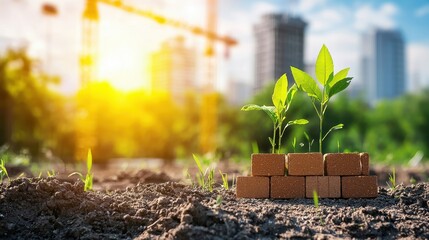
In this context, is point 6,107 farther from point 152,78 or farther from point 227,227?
point 152,78

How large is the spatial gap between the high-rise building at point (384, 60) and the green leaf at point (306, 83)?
7946 cm

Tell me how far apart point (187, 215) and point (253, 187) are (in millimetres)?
874

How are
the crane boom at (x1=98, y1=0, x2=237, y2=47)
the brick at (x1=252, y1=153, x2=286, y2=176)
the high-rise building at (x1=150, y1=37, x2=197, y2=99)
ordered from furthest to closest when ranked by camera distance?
the high-rise building at (x1=150, y1=37, x2=197, y2=99), the crane boom at (x1=98, y1=0, x2=237, y2=47), the brick at (x1=252, y1=153, x2=286, y2=176)

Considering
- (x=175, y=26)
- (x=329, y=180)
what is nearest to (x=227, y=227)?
(x=329, y=180)

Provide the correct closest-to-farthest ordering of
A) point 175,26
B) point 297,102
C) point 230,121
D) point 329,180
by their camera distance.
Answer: point 329,180 → point 297,102 → point 230,121 → point 175,26

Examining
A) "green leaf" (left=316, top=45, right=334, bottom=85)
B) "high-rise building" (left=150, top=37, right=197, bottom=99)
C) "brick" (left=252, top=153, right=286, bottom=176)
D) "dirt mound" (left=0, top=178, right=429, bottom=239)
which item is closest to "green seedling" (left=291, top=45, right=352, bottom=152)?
"green leaf" (left=316, top=45, right=334, bottom=85)

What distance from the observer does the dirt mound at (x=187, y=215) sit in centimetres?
298

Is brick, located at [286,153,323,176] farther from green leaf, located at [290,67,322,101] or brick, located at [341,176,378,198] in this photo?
green leaf, located at [290,67,322,101]

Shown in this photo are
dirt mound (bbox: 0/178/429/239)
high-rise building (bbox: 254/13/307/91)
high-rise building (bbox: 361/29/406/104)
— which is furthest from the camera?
high-rise building (bbox: 361/29/406/104)

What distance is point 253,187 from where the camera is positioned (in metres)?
3.67

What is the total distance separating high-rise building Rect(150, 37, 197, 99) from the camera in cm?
8319

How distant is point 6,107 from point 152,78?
61017mm

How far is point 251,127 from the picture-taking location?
24.1 meters

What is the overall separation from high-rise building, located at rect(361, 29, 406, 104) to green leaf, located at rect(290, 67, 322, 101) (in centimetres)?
7946
